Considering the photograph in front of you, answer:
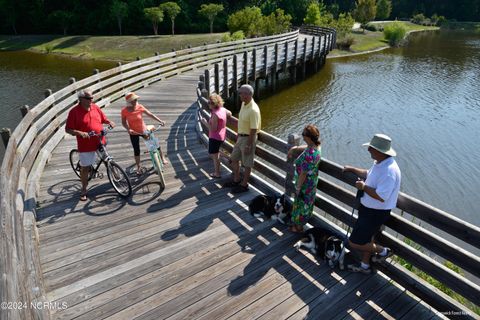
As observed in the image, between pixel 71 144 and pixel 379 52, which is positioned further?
pixel 379 52

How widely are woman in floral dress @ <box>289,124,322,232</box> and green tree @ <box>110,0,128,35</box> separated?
5406cm

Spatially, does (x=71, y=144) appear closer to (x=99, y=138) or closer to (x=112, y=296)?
(x=99, y=138)

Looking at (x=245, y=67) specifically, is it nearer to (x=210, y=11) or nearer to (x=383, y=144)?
(x=383, y=144)

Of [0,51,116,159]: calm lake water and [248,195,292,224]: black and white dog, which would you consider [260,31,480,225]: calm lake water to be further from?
[0,51,116,159]: calm lake water

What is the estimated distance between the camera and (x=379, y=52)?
42875 millimetres

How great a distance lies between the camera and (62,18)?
53.4 meters

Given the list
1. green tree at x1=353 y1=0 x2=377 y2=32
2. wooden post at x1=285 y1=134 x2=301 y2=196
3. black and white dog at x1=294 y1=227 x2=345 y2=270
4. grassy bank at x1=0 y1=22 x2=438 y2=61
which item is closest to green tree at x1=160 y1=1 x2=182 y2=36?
grassy bank at x1=0 y1=22 x2=438 y2=61

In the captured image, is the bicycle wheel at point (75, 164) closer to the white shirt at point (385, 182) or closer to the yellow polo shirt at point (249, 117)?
the yellow polo shirt at point (249, 117)

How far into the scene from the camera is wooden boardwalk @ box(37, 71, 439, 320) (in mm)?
4320

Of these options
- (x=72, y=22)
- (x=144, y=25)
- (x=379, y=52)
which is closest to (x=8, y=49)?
(x=72, y=22)

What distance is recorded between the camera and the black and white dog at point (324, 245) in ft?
16.2

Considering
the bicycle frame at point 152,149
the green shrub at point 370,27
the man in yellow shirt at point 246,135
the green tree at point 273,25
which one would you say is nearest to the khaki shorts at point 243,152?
the man in yellow shirt at point 246,135

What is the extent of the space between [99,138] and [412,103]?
20.3 m

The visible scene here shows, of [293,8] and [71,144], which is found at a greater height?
[293,8]
